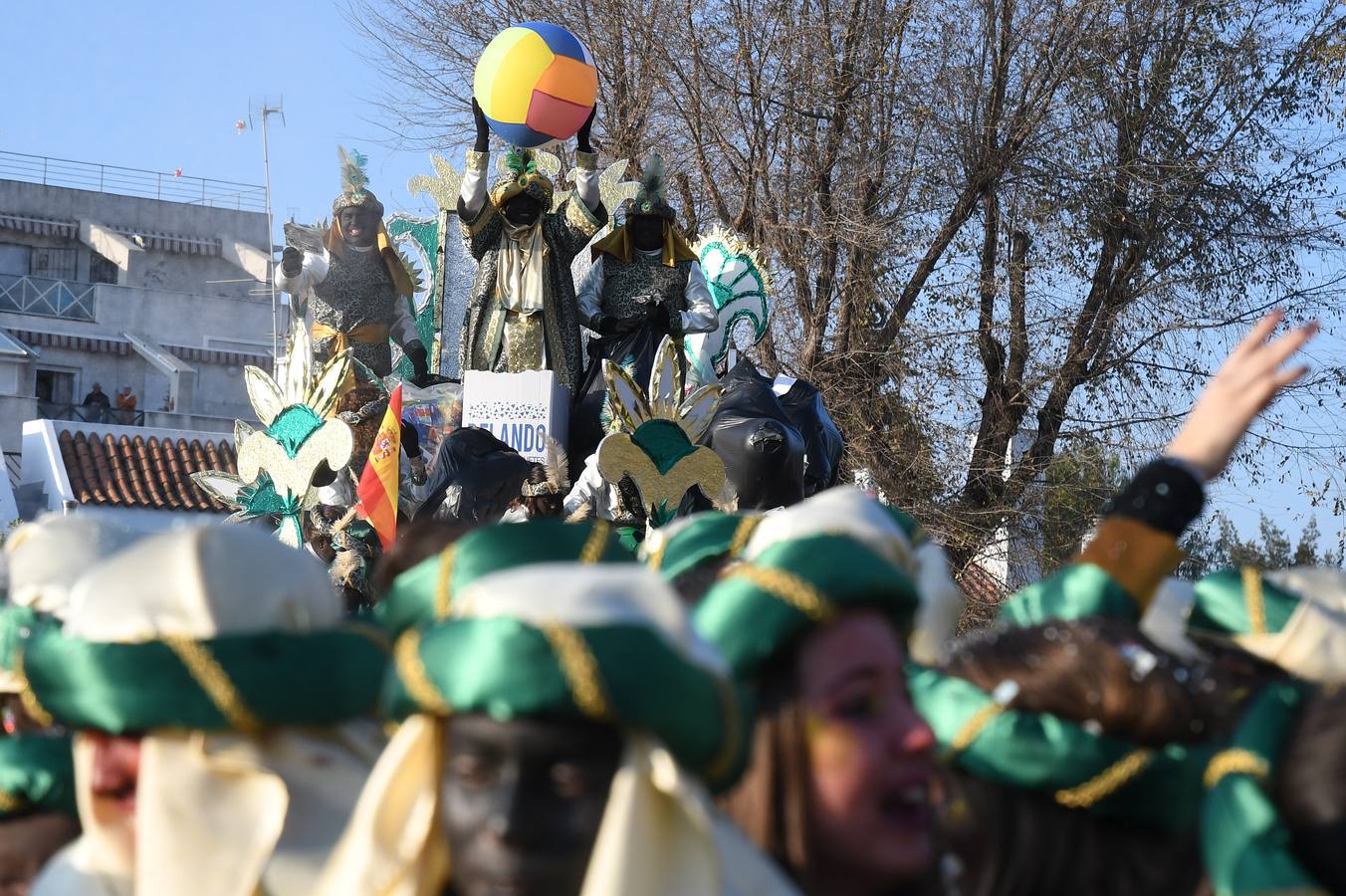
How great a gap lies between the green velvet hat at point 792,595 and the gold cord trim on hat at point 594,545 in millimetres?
164

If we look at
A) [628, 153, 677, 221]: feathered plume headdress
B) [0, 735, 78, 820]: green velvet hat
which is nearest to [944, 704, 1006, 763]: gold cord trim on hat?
[0, 735, 78, 820]: green velvet hat

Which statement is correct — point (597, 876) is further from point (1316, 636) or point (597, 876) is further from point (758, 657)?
point (1316, 636)

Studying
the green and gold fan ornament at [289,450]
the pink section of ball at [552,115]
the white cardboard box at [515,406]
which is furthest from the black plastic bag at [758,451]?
the pink section of ball at [552,115]

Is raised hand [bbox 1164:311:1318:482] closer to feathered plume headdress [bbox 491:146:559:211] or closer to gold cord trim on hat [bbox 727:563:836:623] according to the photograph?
gold cord trim on hat [bbox 727:563:836:623]

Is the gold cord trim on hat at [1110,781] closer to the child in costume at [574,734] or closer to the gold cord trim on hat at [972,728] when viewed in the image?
the gold cord trim on hat at [972,728]

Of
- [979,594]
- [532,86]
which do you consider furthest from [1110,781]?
[979,594]

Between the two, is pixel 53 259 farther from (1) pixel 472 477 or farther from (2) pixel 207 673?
(2) pixel 207 673

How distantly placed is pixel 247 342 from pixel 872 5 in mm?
23571

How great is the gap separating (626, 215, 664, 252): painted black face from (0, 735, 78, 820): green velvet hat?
673 cm

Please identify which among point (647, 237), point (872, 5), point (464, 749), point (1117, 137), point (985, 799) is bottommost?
point (985, 799)

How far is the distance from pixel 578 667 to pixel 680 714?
10 centimetres

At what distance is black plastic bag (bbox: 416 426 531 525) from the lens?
7441 millimetres

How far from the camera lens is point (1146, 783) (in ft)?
6.57

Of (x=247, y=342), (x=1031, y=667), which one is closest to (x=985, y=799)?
(x=1031, y=667)
